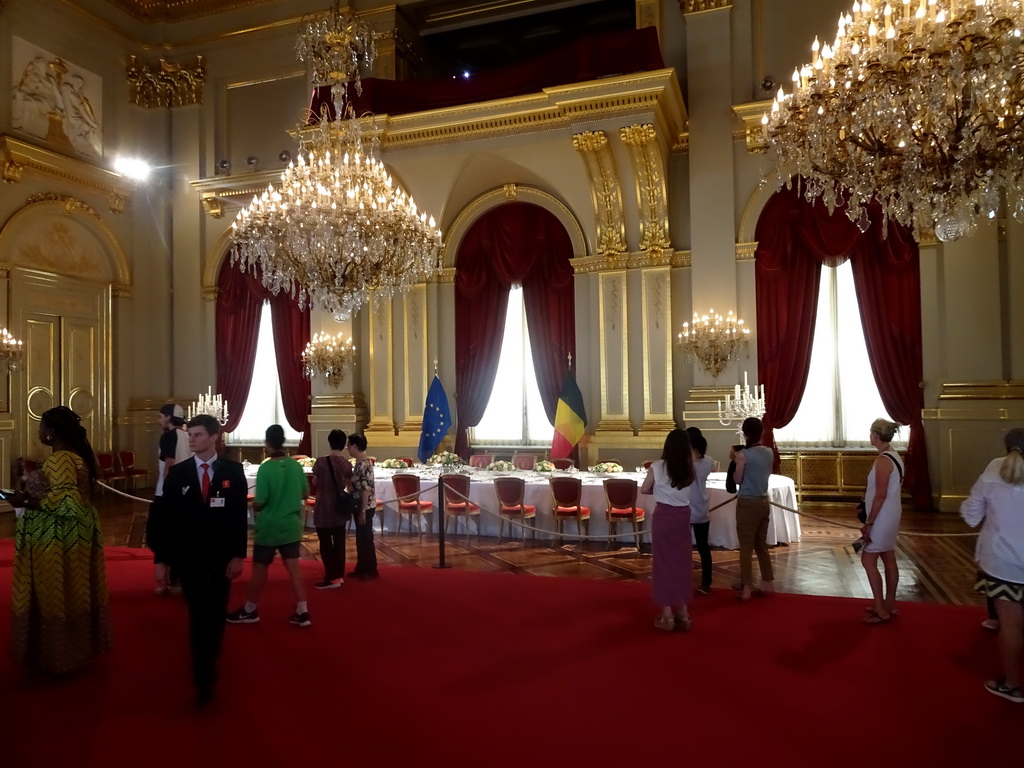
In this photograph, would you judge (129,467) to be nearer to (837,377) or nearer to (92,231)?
(92,231)

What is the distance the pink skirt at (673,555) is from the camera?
4477 mm

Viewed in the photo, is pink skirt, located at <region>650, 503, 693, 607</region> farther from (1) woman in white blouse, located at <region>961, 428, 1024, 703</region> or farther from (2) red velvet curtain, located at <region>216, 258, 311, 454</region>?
(2) red velvet curtain, located at <region>216, 258, 311, 454</region>

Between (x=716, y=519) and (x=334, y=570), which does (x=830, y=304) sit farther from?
(x=334, y=570)

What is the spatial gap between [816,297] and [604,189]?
3331 millimetres

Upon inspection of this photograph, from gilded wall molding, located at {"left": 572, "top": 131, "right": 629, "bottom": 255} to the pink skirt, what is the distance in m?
6.29

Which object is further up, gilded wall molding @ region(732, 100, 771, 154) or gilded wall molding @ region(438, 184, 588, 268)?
gilded wall molding @ region(732, 100, 771, 154)

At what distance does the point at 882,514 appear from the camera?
4484mm

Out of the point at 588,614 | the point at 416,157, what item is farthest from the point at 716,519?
the point at 416,157

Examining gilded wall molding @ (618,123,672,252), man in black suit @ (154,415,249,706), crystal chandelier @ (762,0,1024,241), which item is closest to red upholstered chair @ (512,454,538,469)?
gilded wall molding @ (618,123,672,252)

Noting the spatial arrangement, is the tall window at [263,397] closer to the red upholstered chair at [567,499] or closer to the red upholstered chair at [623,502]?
the red upholstered chair at [567,499]

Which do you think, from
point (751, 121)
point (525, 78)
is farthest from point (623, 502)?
point (525, 78)

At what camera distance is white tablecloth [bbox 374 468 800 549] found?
7.17 metres

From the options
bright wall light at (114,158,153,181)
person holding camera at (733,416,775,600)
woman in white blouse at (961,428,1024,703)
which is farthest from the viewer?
bright wall light at (114,158,153,181)

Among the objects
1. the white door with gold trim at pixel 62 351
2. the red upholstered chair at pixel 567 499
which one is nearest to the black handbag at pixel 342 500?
the red upholstered chair at pixel 567 499
